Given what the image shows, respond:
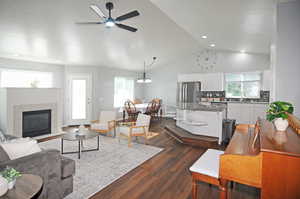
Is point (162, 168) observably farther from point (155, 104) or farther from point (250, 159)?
point (155, 104)

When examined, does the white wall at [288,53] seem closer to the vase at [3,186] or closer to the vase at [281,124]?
the vase at [281,124]

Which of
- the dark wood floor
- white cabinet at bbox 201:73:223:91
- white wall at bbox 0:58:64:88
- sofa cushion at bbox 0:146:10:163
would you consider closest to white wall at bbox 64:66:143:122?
white wall at bbox 0:58:64:88

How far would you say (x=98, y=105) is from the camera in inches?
277

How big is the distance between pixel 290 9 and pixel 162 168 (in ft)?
10.7

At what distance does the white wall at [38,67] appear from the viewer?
4984 millimetres

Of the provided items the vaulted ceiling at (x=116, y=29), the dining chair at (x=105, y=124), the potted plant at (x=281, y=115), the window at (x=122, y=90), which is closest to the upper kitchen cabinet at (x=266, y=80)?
the vaulted ceiling at (x=116, y=29)

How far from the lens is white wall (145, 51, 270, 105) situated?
262 inches

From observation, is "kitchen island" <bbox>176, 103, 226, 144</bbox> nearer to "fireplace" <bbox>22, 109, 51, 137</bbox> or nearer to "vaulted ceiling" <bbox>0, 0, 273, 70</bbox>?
"vaulted ceiling" <bbox>0, 0, 273, 70</bbox>

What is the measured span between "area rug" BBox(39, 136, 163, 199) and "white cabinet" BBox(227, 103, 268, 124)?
3973 millimetres

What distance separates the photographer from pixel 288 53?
249 cm

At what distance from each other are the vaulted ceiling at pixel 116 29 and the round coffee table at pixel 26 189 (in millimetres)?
2719

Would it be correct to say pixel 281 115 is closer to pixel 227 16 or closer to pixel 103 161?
pixel 227 16

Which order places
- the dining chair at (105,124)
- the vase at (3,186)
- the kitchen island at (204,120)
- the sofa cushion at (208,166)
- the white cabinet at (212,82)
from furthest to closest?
the white cabinet at (212,82) < the dining chair at (105,124) < the kitchen island at (204,120) < the sofa cushion at (208,166) < the vase at (3,186)

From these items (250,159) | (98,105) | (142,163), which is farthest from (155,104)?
(250,159)
